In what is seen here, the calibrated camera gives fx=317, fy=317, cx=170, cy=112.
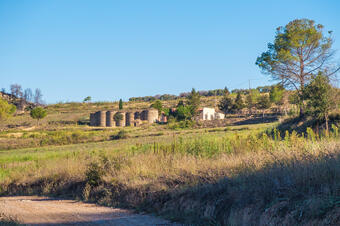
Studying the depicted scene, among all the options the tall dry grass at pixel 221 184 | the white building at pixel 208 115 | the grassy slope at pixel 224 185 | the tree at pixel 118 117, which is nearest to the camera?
the grassy slope at pixel 224 185

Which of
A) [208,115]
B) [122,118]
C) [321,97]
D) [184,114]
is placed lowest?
[122,118]

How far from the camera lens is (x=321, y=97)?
19.8 meters

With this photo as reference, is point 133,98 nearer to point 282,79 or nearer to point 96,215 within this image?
point 282,79

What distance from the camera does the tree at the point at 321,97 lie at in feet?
64.7

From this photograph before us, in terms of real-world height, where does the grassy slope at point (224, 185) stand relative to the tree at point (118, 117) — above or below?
below

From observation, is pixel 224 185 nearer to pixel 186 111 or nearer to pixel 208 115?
pixel 186 111

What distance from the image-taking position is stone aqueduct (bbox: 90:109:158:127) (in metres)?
88.7

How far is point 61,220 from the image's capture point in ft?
24.5

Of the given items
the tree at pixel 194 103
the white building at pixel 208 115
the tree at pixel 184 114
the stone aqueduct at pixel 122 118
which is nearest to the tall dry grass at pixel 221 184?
the tree at pixel 184 114

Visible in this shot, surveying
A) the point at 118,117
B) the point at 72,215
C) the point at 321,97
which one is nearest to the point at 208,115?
the point at 118,117

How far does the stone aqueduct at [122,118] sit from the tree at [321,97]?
68.7m

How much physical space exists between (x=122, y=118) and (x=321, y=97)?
73.2 meters

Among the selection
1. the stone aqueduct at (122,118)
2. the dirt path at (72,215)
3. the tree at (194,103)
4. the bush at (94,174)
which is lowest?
the dirt path at (72,215)

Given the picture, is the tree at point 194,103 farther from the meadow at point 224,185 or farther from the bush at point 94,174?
the bush at point 94,174
